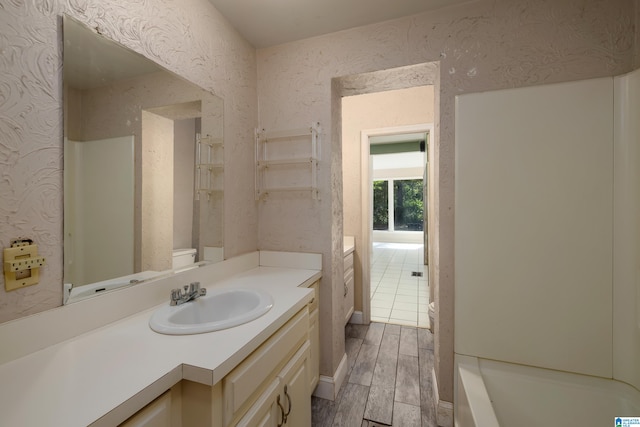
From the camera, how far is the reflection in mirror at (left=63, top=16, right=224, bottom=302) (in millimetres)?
912

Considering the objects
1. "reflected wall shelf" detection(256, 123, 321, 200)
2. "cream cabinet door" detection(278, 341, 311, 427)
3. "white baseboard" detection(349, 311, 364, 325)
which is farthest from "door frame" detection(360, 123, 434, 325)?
"cream cabinet door" detection(278, 341, 311, 427)

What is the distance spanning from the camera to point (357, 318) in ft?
9.12

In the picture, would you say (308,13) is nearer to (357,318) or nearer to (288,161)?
(288,161)

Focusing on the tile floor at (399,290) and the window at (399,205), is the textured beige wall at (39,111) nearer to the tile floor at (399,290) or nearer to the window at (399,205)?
the tile floor at (399,290)

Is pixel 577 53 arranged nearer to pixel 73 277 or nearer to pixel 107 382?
pixel 107 382

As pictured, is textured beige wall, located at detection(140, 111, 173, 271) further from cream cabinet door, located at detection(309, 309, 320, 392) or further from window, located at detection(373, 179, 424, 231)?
window, located at detection(373, 179, 424, 231)

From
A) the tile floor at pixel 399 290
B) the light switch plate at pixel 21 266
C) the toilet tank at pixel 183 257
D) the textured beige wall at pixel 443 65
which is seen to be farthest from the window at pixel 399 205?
the light switch plate at pixel 21 266

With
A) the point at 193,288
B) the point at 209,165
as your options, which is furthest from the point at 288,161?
the point at 193,288

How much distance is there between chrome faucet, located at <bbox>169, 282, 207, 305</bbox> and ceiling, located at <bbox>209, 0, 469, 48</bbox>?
1.61 meters

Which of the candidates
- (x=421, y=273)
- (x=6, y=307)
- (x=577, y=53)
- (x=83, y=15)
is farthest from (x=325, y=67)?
(x=421, y=273)

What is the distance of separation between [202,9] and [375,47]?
104cm

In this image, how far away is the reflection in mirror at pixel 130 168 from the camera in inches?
35.9

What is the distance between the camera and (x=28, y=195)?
31.0 inches

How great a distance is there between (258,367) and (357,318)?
2090 mm
